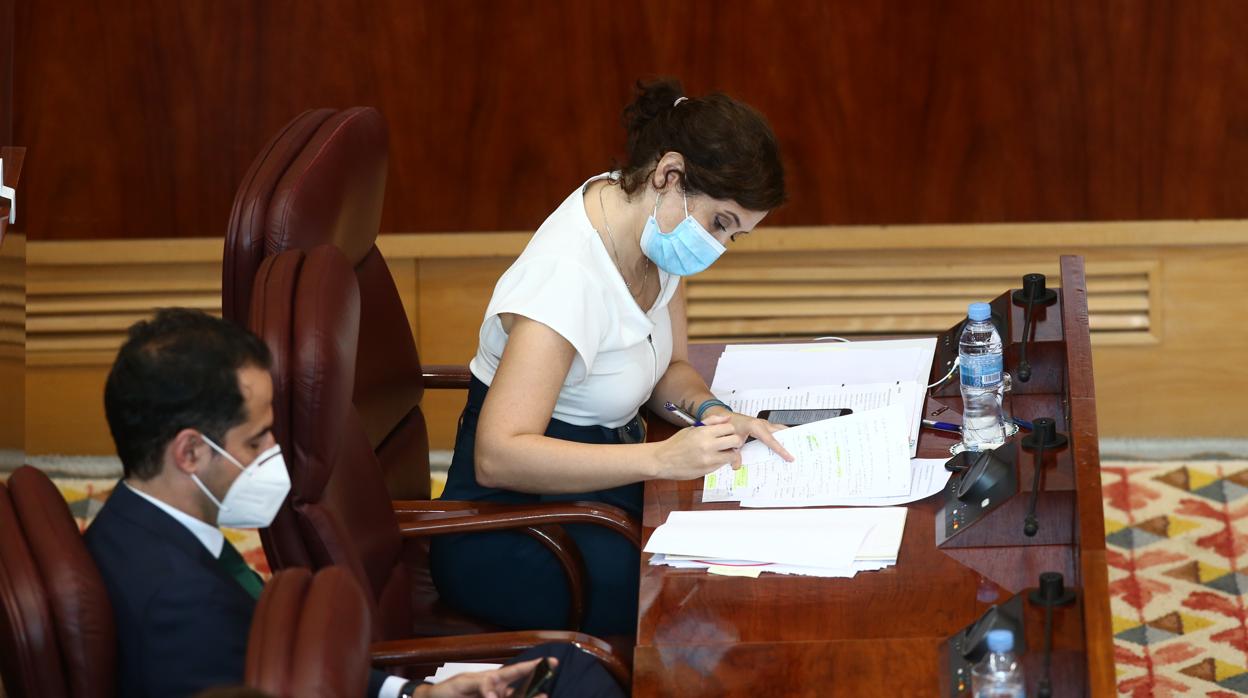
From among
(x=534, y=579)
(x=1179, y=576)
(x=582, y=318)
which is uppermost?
(x=582, y=318)

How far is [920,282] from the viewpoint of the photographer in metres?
4.39

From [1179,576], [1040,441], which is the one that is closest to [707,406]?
[1040,441]

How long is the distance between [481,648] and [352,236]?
32.5 inches

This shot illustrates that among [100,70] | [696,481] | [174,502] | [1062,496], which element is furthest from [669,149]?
[100,70]

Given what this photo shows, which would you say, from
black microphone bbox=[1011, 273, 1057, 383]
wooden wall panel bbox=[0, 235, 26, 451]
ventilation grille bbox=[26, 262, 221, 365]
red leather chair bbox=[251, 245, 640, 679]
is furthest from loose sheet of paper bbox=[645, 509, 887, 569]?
ventilation grille bbox=[26, 262, 221, 365]

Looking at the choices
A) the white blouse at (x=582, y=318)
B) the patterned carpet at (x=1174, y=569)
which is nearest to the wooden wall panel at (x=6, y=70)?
the patterned carpet at (x=1174, y=569)

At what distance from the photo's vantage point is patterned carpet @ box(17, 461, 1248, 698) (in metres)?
3.22

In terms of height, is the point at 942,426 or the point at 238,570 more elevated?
the point at 942,426

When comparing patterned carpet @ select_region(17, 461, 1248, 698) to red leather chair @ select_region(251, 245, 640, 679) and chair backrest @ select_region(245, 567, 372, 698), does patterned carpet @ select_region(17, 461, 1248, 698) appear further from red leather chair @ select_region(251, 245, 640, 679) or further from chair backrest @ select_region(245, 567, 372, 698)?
chair backrest @ select_region(245, 567, 372, 698)

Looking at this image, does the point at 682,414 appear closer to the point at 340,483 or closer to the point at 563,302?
the point at 563,302

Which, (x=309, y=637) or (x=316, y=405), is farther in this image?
(x=316, y=405)

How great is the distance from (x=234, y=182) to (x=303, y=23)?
1.60 feet

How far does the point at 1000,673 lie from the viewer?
1.77 metres

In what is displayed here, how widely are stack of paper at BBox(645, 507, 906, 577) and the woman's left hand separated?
0.57ft
